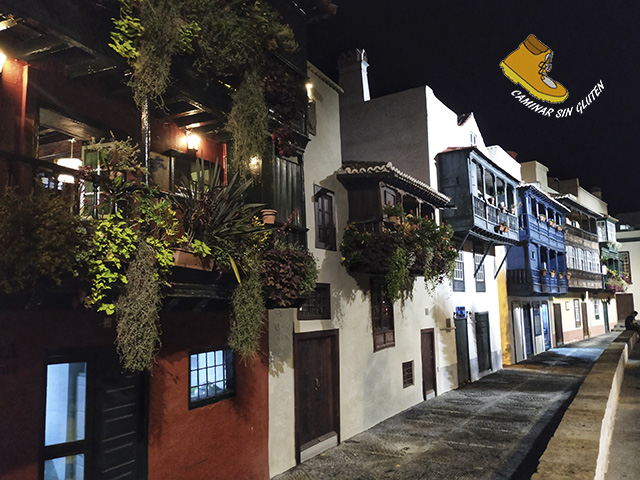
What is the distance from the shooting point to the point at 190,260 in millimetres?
6586

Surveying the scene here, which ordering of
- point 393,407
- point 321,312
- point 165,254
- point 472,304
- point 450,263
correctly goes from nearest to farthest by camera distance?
1. point 165,254
2. point 321,312
3. point 393,407
4. point 450,263
5. point 472,304

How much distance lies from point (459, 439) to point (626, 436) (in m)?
3.66

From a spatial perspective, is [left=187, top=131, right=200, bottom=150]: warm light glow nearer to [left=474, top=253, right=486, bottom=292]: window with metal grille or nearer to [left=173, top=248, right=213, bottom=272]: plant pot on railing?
[left=173, top=248, right=213, bottom=272]: plant pot on railing

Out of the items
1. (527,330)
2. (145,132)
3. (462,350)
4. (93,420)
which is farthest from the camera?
(527,330)

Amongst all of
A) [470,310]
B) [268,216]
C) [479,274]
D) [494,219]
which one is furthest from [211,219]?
[479,274]

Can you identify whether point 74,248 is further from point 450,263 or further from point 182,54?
point 450,263

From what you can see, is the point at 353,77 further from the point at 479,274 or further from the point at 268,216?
the point at 268,216

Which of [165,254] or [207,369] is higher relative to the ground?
[165,254]

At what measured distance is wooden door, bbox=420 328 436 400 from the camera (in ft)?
55.8

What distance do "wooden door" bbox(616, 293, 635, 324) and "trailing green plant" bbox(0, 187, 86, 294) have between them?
62812 mm

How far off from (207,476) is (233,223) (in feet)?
13.6

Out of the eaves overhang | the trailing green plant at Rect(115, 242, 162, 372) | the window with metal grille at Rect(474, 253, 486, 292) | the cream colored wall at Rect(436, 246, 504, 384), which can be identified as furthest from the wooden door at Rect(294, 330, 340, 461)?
the window with metal grille at Rect(474, 253, 486, 292)

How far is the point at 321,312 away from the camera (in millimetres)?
11859

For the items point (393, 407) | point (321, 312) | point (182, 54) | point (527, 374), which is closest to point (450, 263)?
point (393, 407)
